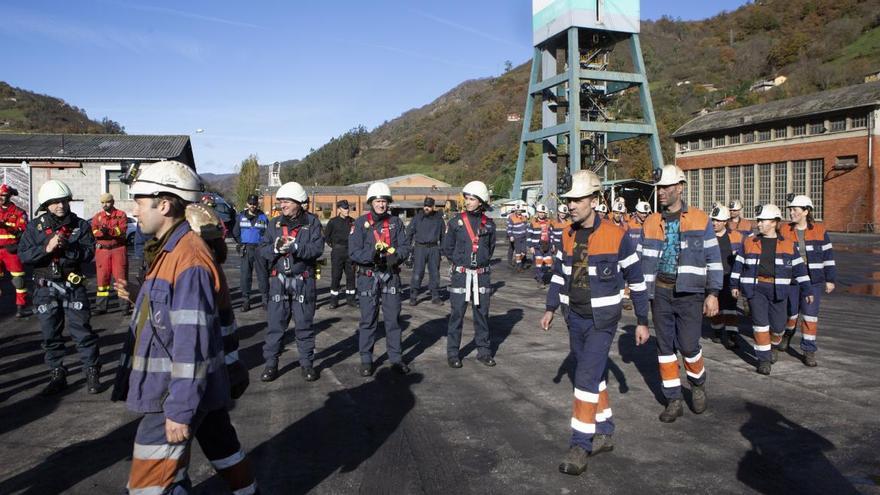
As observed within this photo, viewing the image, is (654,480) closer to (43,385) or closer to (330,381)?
(330,381)

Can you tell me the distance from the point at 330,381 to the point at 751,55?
114 metres

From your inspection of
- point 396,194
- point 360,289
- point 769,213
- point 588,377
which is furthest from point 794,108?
point 396,194

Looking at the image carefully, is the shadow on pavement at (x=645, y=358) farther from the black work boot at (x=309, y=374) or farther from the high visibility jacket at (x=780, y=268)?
the black work boot at (x=309, y=374)

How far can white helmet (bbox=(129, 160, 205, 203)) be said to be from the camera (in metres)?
3.24

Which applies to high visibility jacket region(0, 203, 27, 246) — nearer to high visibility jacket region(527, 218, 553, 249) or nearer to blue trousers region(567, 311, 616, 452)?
blue trousers region(567, 311, 616, 452)

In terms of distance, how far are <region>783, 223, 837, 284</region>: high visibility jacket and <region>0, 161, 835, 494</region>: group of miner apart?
0.07ft

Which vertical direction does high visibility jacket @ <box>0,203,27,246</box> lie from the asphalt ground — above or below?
above

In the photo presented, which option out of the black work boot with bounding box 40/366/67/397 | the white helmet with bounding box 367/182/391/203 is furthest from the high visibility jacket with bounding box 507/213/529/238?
the black work boot with bounding box 40/366/67/397

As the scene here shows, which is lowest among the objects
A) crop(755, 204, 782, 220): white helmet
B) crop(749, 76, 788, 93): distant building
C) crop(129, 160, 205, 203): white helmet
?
crop(755, 204, 782, 220): white helmet

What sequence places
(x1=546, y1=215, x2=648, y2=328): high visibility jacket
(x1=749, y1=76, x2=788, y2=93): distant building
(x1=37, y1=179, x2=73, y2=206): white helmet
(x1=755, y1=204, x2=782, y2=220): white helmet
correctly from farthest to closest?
(x1=749, y1=76, x2=788, y2=93): distant building
(x1=755, y1=204, x2=782, y2=220): white helmet
(x1=37, y1=179, x2=73, y2=206): white helmet
(x1=546, y1=215, x2=648, y2=328): high visibility jacket

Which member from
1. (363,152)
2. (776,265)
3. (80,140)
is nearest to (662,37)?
(363,152)

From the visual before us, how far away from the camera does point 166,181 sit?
3264mm

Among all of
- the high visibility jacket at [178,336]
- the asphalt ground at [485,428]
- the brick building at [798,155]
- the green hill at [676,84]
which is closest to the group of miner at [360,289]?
the high visibility jacket at [178,336]

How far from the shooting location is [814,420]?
5785mm
